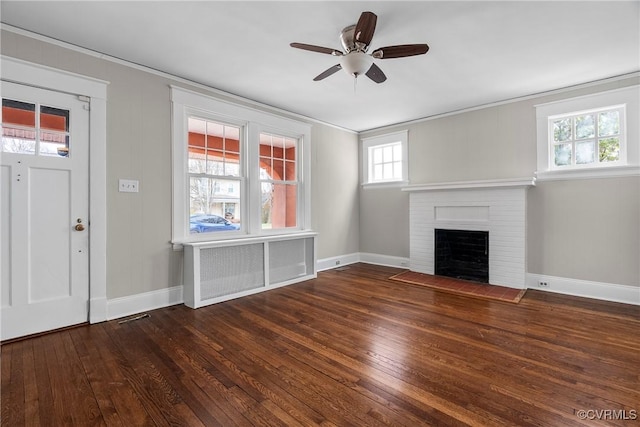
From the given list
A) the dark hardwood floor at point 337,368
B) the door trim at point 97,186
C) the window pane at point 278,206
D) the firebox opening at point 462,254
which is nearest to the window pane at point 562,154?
the firebox opening at point 462,254

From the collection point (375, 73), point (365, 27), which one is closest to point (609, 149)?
point (375, 73)

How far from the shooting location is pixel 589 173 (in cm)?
368

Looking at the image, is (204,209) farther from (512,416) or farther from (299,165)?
(512,416)

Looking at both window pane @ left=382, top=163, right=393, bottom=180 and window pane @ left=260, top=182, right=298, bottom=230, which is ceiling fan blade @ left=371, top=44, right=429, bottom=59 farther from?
window pane @ left=382, top=163, right=393, bottom=180

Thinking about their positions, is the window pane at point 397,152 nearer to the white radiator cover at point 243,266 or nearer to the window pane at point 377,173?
the window pane at point 377,173

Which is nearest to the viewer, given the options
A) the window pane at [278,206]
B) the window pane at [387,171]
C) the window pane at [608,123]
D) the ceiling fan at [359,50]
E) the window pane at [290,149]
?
the ceiling fan at [359,50]

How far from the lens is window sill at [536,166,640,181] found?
3439 millimetres

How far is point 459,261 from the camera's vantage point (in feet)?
15.2

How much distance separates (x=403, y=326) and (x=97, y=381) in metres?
2.40

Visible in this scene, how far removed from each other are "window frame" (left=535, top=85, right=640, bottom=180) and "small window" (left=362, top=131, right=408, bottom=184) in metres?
2.00

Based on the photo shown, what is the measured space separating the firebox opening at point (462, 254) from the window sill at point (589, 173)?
105cm

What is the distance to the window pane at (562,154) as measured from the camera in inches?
153

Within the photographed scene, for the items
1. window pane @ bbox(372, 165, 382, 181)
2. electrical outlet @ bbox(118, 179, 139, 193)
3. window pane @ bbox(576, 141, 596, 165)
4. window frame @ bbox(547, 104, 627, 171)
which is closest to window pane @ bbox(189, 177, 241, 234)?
electrical outlet @ bbox(118, 179, 139, 193)

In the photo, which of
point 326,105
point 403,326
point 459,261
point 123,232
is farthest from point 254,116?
point 459,261
